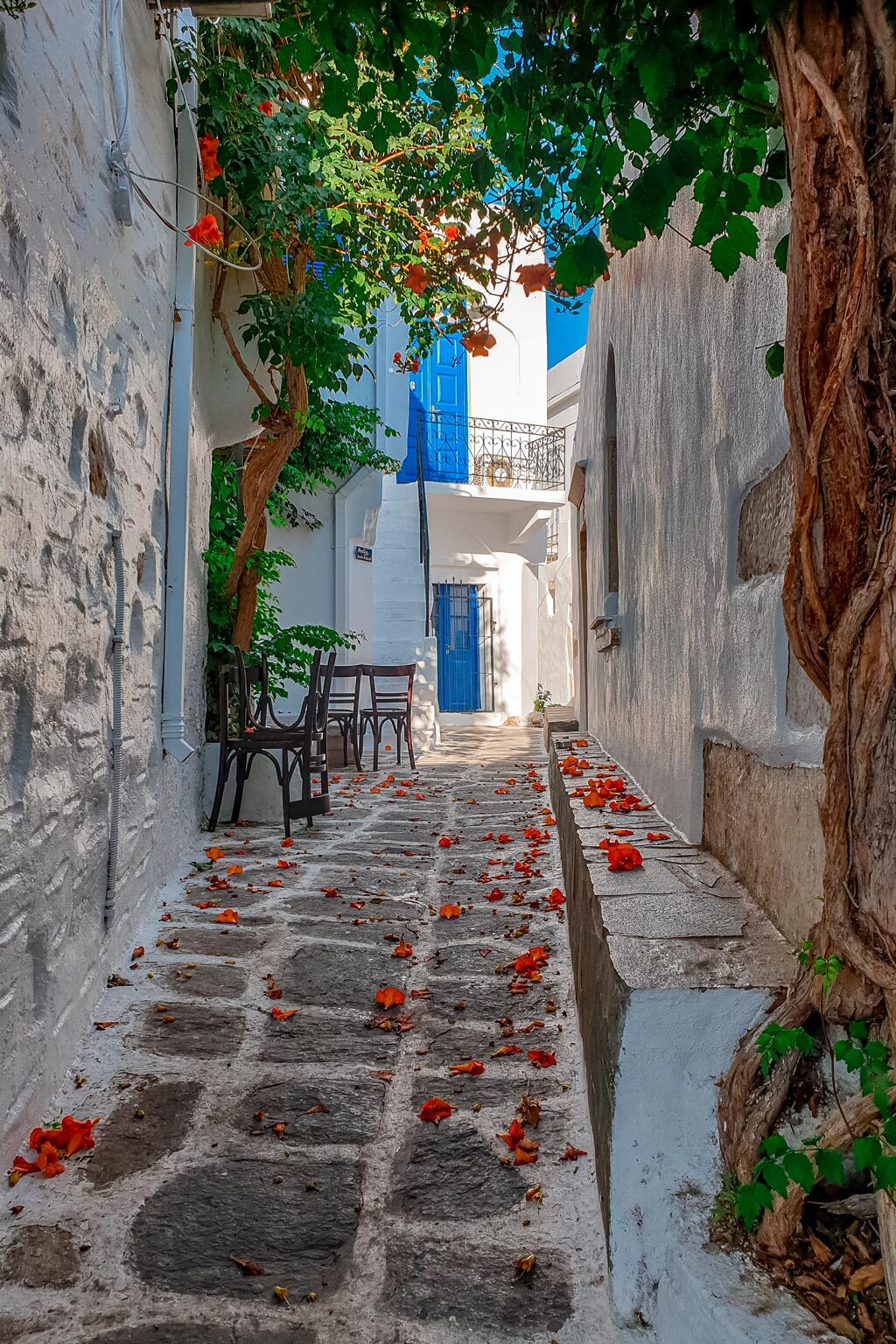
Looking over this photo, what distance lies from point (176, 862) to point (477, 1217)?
8.18 feet

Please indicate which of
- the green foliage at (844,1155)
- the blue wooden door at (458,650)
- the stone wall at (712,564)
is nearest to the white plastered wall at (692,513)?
the stone wall at (712,564)

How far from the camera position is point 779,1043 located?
1.25m

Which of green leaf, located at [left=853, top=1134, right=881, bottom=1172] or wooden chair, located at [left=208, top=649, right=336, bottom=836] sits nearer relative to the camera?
green leaf, located at [left=853, top=1134, right=881, bottom=1172]

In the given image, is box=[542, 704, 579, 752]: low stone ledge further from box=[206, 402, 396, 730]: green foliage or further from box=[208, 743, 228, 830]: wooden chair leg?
box=[208, 743, 228, 830]: wooden chair leg

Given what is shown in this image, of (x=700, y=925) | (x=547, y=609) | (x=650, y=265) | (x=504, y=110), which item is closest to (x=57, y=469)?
(x=504, y=110)

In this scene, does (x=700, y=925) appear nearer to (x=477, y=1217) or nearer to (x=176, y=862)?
(x=477, y=1217)

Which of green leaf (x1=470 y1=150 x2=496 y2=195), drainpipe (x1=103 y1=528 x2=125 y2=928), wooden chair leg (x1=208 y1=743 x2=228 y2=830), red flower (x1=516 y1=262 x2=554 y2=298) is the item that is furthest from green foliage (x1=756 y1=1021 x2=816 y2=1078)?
wooden chair leg (x1=208 y1=743 x2=228 y2=830)

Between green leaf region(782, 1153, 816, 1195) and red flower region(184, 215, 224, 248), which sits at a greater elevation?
red flower region(184, 215, 224, 248)

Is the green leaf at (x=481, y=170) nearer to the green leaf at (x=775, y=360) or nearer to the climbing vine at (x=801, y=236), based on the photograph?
the climbing vine at (x=801, y=236)

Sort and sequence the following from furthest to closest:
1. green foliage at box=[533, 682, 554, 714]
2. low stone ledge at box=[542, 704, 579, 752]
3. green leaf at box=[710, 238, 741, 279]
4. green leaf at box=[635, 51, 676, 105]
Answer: green foliage at box=[533, 682, 554, 714], low stone ledge at box=[542, 704, 579, 752], green leaf at box=[710, 238, 741, 279], green leaf at box=[635, 51, 676, 105]

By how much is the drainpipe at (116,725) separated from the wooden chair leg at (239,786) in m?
2.14

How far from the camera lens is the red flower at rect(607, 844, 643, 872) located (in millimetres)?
2141

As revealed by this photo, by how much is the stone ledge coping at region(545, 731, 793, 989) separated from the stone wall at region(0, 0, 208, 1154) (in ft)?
3.70

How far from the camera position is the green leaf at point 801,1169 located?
113 centimetres
